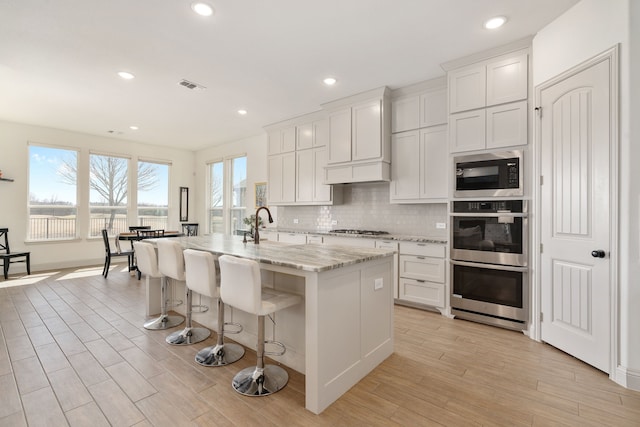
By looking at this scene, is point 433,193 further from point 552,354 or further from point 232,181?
point 232,181

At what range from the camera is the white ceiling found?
8.41ft

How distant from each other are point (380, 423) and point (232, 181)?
664cm

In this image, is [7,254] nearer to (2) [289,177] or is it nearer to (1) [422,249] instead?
(2) [289,177]

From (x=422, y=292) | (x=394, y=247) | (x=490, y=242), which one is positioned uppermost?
(x=490, y=242)

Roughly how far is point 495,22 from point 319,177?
3221 mm

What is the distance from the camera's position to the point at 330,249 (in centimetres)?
268

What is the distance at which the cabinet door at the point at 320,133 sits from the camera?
5223 millimetres

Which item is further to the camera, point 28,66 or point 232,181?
point 232,181

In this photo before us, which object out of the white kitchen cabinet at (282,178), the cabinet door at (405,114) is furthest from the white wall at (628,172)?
the white kitchen cabinet at (282,178)

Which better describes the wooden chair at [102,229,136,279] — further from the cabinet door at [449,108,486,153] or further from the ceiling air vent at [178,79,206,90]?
the cabinet door at [449,108,486,153]

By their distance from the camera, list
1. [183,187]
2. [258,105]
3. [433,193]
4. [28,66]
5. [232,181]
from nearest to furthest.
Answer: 1. [28,66]
2. [433,193]
3. [258,105]
4. [232,181]
5. [183,187]

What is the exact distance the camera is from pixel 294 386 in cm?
216

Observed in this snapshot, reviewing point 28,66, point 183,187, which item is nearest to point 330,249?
point 28,66

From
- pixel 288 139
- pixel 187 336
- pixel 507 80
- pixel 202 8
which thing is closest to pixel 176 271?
pixel 187 336
